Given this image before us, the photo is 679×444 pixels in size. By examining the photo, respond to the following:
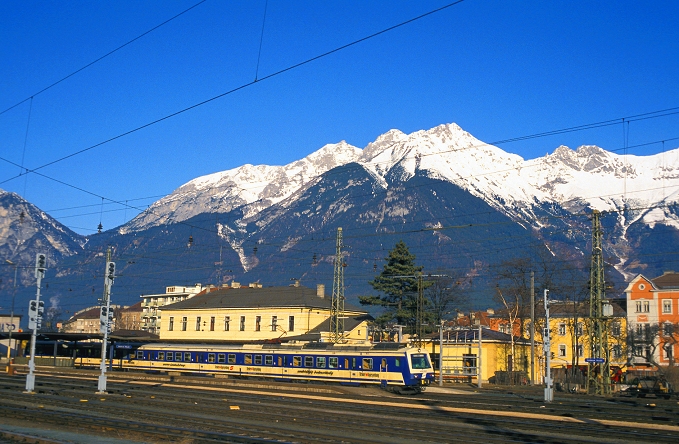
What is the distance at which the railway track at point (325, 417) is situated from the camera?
78.3 ft

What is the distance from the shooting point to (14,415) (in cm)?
2797

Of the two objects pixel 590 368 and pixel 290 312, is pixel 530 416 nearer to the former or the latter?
pixel 590 368

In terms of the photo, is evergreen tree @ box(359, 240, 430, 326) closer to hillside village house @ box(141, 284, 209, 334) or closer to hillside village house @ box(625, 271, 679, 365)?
hillside village house @ box(625, 271, 679, 365)

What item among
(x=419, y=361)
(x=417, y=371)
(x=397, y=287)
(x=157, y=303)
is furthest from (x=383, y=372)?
(x=157, y=303)

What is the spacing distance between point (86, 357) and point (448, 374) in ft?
116

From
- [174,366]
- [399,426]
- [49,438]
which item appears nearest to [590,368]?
[399,426]

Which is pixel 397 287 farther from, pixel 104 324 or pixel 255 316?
pixel 104 324

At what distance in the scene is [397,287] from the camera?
299ft

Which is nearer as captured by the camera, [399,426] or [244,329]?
[399,426]

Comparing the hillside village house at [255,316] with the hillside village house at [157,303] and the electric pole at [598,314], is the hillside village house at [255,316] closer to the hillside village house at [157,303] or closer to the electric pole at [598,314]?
the electric pole at [598,314]

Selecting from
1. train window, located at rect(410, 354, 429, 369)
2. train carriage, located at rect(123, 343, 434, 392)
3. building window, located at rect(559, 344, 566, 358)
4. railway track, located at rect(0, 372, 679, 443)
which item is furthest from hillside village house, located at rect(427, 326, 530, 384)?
building window, located at rect(559, 344, 566, 358)

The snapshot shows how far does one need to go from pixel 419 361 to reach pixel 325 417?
20496 millimetres

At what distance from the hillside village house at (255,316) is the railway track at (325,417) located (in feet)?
124

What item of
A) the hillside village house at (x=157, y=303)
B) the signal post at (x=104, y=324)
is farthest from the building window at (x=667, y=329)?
the hillside village house at (x=157, y=303)
